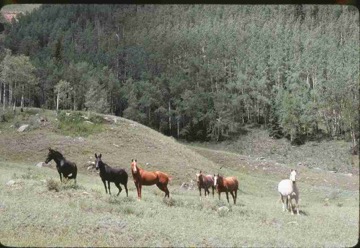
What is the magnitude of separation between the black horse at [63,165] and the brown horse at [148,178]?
1.67 meters

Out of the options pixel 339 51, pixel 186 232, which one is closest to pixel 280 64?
pixel 339 51

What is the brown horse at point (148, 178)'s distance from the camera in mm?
11758

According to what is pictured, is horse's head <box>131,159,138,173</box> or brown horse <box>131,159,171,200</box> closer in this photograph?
horse's head <box>131,159,138,173</box>

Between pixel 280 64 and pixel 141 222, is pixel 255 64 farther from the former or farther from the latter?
pixel 141 222

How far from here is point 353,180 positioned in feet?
27.9

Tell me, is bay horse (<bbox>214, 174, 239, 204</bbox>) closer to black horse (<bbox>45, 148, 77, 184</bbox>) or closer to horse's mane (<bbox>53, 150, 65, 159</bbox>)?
black horse (<bbox>45, 148, 77, 184</bbox>)

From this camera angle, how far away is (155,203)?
37.8 ft

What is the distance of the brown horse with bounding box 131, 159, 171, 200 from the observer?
38.6 feet

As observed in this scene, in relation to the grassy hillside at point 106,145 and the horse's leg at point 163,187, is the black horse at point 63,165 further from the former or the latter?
the horse's leg at point 163,187

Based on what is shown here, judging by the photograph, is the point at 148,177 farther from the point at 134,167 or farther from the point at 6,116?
the point at 6,116

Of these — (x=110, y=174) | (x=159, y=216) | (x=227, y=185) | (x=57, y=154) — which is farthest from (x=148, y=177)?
(x=57, y=154)

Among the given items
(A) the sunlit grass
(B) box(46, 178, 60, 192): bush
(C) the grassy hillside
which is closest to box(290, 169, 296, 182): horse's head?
(A) the sunlit grass

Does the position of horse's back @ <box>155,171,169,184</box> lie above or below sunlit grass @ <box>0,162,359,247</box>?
above

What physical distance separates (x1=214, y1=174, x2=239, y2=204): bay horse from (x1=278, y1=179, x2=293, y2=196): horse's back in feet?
4.12
